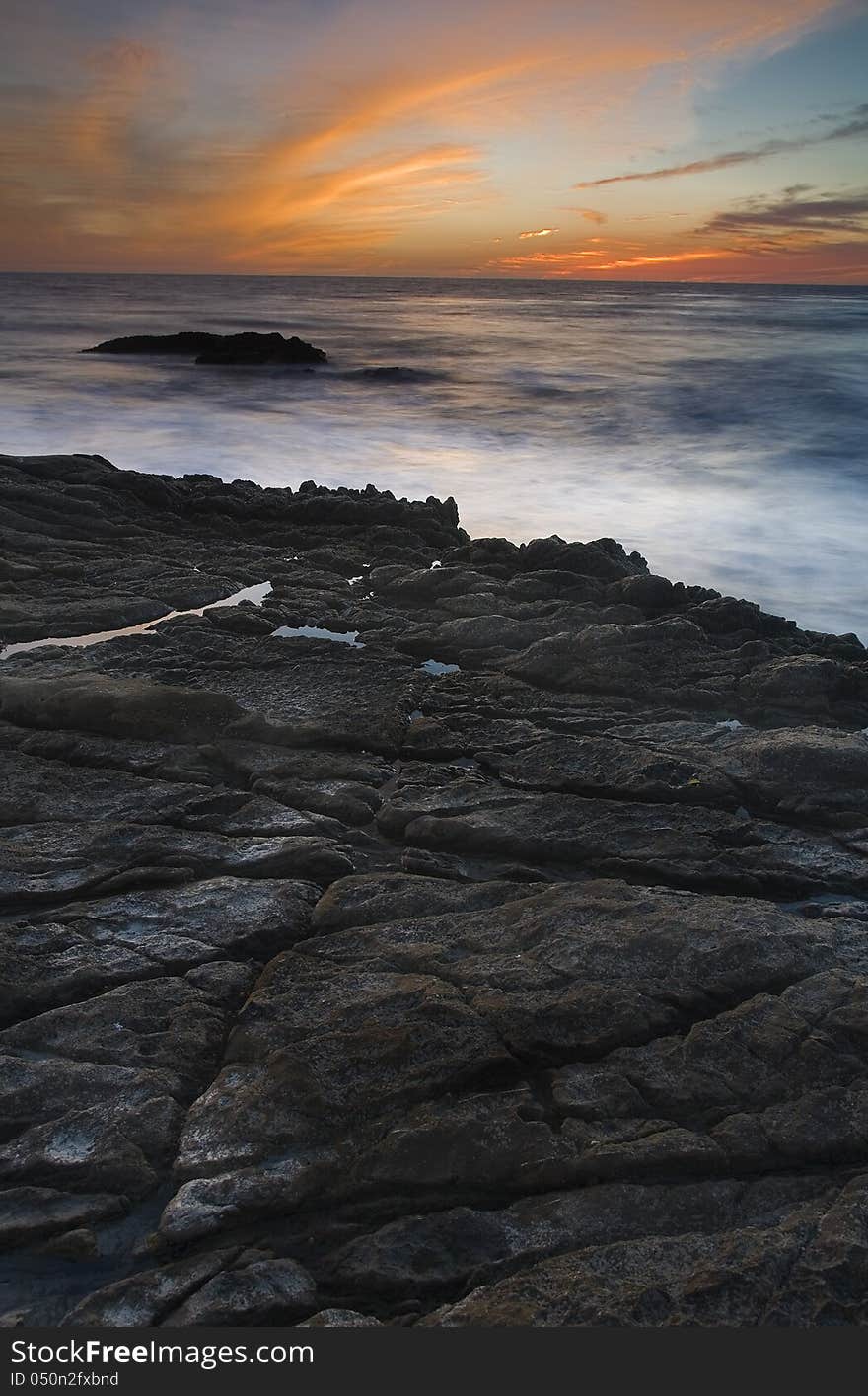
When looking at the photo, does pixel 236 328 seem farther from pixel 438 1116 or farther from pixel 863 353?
pixel 438 1116

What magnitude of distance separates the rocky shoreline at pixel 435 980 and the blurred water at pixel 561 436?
5.72 m

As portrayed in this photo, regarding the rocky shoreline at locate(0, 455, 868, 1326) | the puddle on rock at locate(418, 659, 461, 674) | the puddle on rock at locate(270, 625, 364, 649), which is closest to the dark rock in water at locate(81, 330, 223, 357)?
the puddle on rock at locate(270, 625, 364, 649)

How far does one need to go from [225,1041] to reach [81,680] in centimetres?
407

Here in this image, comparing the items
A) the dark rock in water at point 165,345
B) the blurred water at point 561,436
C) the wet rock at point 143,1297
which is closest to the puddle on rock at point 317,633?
the blurred water at point 561,436

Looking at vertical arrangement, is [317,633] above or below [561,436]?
below

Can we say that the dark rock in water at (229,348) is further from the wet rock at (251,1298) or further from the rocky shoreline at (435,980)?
the wet rock at (251,1298)

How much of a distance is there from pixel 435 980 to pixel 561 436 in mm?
22171

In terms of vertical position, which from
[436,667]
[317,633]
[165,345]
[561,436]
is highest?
[165,345]

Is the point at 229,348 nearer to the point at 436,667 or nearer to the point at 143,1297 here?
the point at 436,667

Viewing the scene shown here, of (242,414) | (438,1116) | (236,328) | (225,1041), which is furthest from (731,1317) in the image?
(236,328)

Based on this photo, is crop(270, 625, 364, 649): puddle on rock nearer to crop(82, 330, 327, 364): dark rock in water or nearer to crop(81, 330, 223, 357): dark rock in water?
crop(82, 330, 327, 364): dark rock in water

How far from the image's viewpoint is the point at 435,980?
191 inches

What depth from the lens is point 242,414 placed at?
86.8 feet

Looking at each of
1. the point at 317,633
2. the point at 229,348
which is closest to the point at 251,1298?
the point at 317,633
